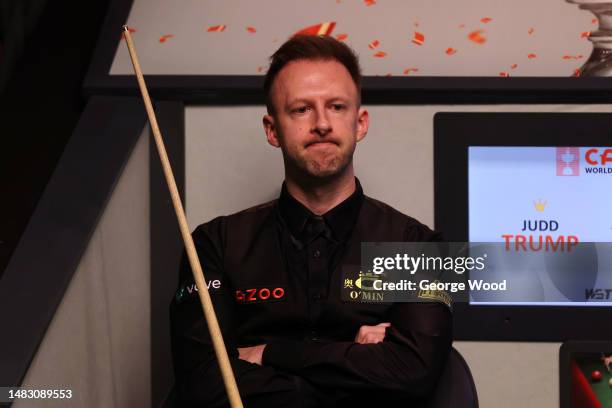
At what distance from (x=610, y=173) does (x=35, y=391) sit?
1.34m

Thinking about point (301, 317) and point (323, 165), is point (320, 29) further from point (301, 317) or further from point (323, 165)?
point (301, 317)

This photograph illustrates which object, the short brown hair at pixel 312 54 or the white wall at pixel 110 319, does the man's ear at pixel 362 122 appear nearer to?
the short brown hair at pixel 312 54

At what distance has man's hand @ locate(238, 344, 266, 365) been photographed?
1.75 meters

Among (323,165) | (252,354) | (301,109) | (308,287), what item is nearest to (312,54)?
(301,109)

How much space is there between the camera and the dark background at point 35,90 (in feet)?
7.19

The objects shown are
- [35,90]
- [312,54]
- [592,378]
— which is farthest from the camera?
[35,90]

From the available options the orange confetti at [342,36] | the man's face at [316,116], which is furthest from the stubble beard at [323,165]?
the orange confetti at [342,36]

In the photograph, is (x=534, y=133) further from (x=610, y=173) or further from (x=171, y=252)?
(x=171, y=252)

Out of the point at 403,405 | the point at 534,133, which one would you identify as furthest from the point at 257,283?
the point at 534,133

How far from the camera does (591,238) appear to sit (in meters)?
2.21

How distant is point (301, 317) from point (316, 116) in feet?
1.23

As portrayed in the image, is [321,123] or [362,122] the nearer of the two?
[321,123]

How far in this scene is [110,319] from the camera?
1.99m

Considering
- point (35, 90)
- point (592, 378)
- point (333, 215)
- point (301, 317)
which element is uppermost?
point (35, 90)
